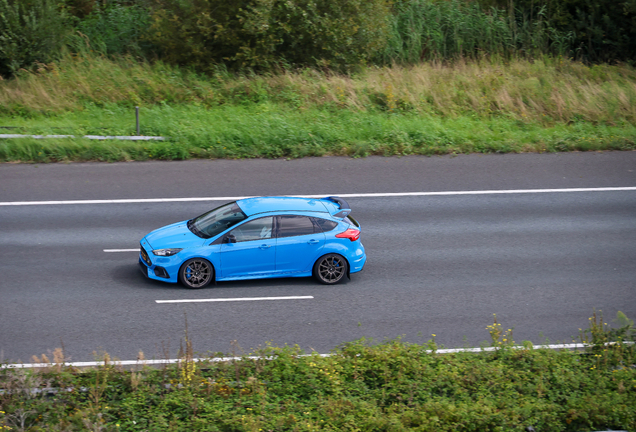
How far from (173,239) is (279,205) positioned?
77.5 inches

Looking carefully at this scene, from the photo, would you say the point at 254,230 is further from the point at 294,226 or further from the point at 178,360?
the point at 178,360

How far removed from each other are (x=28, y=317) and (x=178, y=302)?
2280 millimetres

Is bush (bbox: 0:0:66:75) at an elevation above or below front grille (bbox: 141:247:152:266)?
above

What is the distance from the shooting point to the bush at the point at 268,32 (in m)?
21.9

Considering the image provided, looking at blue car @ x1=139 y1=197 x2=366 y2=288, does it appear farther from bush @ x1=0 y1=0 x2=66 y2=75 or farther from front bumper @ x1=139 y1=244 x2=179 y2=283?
bush @ x1=0 y1=0 x2=66 y2=75

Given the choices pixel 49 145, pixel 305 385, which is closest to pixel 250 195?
pixel 49 145

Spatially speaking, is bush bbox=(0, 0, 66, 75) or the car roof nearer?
the car roof

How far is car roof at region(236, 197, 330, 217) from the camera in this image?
1132 centimetres

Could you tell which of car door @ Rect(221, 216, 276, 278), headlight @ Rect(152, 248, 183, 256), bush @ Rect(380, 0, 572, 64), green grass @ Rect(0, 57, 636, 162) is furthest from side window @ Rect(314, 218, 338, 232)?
bush @ Rect(380, 0, 572, 64)

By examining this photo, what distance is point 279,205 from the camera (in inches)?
451

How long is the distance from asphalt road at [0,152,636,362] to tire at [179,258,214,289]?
209 millimetres

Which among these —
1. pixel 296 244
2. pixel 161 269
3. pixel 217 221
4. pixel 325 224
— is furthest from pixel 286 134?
pixel 161 269

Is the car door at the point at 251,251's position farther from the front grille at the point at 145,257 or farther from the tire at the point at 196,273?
the front grille at the point at 145,257

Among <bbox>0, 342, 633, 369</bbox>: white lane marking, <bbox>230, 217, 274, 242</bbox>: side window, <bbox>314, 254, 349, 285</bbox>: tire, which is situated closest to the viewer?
<bbox>0, 342, 633, 369</bbox>: white lane marking
